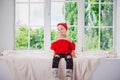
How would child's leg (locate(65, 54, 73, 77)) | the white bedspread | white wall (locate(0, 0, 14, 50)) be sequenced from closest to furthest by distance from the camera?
child's leg (locate(65, 54, 73, 77)) < the white bedspread < white wall (locate(0, 0, 14, 50))

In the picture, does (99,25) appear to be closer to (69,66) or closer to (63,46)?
(63,46)

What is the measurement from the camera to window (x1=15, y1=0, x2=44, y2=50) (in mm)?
3648

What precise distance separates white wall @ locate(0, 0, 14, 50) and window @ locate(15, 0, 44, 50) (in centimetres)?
11

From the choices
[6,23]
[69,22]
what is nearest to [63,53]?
[69,22]

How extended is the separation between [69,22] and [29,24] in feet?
2.07

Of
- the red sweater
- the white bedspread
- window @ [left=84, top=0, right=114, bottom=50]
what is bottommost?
the white bedspread

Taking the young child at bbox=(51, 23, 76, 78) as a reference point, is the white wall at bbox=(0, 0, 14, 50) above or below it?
above

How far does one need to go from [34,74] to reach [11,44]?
0.76m

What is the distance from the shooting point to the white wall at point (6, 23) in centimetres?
357

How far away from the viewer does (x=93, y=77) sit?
309 cm

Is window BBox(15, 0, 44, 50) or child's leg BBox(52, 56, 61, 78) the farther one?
window BBox(15, 0, 44, 50)

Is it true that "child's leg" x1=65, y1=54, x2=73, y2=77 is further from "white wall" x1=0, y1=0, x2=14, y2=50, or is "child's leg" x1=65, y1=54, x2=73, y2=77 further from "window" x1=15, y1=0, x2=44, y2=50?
"white wall" x1=0, y1=0, x2=14, y2=50

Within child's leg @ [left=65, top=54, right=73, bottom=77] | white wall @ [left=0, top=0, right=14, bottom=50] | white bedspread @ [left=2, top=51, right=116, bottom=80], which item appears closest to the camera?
child's leg @ [left=65, top=54, right=73, bottom=77]

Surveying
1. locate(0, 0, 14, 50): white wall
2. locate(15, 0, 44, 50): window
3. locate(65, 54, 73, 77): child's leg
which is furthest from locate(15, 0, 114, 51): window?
locate(65, 54, 73, 77): child's leg
